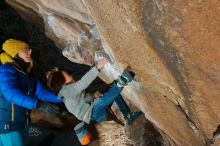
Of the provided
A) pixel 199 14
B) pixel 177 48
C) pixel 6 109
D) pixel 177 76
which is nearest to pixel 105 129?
pixel 6 109

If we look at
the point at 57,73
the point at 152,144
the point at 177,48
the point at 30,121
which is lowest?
the point at 152,144

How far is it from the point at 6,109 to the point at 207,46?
486cm

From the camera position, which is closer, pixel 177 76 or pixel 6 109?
pixel 177 76

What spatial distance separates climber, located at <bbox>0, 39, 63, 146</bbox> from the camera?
7.90 meters

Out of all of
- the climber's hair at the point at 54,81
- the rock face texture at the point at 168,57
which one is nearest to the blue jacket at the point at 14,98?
the climber's hair at the point at 54,81

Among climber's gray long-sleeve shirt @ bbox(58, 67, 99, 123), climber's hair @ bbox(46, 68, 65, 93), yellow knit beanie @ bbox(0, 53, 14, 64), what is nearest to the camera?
climber's gray long-sleeve shirt @ bbox(58, 67, 99, 123)

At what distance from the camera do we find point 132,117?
8.45 meters

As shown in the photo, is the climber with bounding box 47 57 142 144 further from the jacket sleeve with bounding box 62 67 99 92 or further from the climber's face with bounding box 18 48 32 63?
the climber's face with bounding box 18 48 32 63

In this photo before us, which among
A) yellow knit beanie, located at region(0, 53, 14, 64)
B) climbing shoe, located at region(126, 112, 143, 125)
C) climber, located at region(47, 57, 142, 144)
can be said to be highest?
yellow knit beanie, located at region(0, 53, 14, 64)

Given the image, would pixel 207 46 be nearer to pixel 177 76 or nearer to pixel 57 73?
pixel 177 76

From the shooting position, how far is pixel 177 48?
4934mm

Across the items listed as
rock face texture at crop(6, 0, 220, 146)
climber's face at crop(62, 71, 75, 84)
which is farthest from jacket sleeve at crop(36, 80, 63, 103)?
rock face texture at crop(6, 0, 220, 146)

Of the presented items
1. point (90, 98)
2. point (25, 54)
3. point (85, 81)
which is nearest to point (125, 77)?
point (85, 81)

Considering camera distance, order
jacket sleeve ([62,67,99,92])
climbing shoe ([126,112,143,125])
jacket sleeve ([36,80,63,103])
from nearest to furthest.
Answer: jacket sleeve ([62,67,99,92]) < climbing shoe ([126,112,143,125]) < jacket sleeve ([36,80,63,103])
